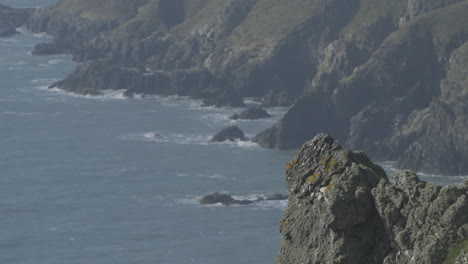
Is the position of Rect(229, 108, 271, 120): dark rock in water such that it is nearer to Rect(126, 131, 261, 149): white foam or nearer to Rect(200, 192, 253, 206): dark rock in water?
Rect(126, 131, 261, 149): white foam

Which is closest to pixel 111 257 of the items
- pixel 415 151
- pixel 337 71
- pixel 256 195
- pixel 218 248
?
pixel 218 248

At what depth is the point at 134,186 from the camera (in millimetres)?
148250

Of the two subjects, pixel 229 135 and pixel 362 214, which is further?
pixel 229 135

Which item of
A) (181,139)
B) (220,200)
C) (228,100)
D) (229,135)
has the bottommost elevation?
(220,200)

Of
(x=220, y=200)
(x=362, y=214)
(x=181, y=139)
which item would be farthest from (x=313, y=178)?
(x=181, y=139)

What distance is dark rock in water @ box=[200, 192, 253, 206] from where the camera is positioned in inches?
5369

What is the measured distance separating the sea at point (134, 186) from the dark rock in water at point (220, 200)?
115 centimetres

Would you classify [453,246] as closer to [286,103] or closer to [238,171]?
[238,171]

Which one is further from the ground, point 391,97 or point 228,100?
point 391,97

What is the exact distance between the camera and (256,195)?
458 feet

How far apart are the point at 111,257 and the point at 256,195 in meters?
26.3

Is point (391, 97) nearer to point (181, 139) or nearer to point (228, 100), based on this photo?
point (228, 100)

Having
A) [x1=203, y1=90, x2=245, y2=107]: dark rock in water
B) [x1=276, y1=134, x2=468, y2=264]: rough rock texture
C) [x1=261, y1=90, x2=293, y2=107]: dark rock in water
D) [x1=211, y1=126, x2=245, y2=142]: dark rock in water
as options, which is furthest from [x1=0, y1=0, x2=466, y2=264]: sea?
[x1=276, y1=134, x2=468, y2=264]: rough rock texture

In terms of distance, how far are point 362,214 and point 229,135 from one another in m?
146
